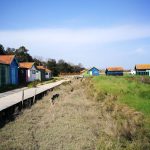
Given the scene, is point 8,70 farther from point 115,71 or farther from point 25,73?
point 115,71

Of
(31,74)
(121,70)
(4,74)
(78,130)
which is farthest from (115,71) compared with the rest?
(78,130)

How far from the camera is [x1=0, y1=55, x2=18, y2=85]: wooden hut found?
28237mm

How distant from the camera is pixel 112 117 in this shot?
11.5 meters

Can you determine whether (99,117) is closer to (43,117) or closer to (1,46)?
(43,117)

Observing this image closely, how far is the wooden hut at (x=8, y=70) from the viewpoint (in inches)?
1112

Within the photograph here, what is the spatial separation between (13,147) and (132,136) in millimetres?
3934

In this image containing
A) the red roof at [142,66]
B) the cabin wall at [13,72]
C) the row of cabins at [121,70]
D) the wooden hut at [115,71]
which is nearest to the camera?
the cabin wall at [13,72]

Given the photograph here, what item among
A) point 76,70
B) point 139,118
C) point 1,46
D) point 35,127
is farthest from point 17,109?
point 76,70

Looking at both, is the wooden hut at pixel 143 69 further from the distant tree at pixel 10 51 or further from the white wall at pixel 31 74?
the white wall at pixel 31 74

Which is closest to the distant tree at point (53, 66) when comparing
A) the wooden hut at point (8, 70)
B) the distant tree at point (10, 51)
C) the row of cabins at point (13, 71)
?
the distant tree at point (10, 51)

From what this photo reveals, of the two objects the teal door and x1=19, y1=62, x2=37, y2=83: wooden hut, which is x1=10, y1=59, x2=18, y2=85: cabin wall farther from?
x1=19, y1=62, x2=37, y2=83: wooden hut

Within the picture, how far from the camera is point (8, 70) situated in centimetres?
3017

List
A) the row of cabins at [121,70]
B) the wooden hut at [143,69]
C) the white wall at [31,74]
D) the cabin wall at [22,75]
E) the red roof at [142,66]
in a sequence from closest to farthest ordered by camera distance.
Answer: the cabin wall at [22,75], the white wall at [31,74], the wooden hut at [143,69], the row of cabins at [121,70], the red roof at [142,66]

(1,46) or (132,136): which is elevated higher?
(1,46)
